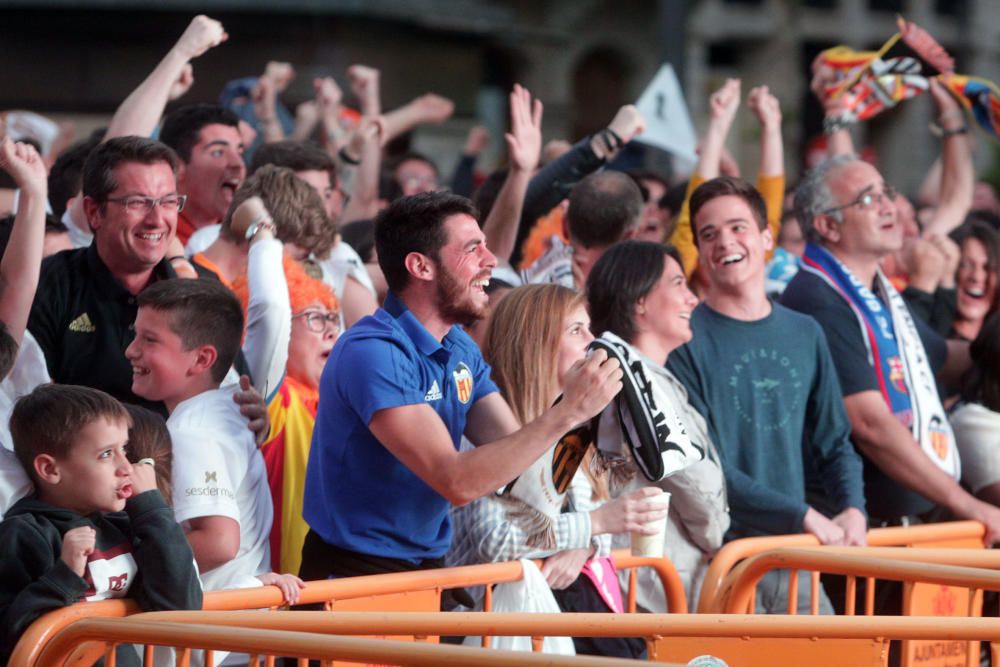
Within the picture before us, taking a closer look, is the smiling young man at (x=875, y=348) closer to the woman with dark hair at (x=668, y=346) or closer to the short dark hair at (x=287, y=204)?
the woman with dark hair at (x=668, y=346)

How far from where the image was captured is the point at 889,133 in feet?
115

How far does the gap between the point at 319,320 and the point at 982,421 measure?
9.51ft

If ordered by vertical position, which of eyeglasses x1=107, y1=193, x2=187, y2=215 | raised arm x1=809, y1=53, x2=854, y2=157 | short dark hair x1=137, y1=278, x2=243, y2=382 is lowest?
short dark hair x1=137, y1=278, x2=243, y2=382

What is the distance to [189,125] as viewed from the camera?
6633mm

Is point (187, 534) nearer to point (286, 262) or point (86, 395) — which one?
point (86, 395)

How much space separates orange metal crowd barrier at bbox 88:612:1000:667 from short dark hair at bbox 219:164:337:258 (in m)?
2.37

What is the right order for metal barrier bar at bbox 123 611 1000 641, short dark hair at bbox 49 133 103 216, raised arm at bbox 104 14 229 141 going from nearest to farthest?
metal barrier bar at bbox 123 611 1000 641
raised arm at bbox 104 14 229 141
short dark hair at bbox 49 133 103 216

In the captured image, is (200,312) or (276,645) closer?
(276,645)

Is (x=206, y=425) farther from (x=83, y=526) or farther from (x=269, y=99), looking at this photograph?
(x=269, y=99)

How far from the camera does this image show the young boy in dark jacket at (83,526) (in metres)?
3.96

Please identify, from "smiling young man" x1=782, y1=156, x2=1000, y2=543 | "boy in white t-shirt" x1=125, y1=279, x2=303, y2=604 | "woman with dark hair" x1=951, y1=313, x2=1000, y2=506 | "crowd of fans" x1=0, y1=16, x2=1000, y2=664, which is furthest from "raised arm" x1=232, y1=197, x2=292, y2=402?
"woman with dark hair" x1=951, y1=313, x2=1000, y2=506

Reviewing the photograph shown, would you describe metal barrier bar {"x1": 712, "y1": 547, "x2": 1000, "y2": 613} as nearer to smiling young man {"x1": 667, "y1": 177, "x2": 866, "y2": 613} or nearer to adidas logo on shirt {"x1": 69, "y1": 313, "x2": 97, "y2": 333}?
smiling young man {"x1": 667, "y1": 177, "x2": 866, "y2": 613}

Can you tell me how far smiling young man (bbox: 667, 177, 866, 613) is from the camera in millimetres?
5883

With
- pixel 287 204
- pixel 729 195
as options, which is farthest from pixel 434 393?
pixel 729 195
